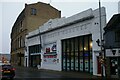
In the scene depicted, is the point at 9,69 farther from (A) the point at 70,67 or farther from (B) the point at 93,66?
(A) the point at 70,67

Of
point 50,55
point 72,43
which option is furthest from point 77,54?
point 50,55

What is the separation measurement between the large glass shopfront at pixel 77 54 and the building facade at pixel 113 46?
4854 millimetres

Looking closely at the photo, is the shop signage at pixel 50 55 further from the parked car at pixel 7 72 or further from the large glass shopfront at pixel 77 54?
the parked car at pixel 7 72

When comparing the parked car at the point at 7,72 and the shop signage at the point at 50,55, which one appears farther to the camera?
the shop signage at the point at 50,55

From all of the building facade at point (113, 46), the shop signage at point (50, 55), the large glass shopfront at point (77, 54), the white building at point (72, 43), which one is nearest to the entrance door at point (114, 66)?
the building facade at point (113, 46)

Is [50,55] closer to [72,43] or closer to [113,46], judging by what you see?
[72,43]

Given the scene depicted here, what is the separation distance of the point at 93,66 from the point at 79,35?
5.99 meters

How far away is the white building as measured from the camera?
33.0m

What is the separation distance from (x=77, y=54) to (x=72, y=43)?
243 centimetres

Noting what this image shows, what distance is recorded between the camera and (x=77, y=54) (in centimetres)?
3825

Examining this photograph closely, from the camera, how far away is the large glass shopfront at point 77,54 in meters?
35.2

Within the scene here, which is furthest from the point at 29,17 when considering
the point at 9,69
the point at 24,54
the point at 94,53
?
the point at 9,69

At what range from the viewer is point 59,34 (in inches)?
1725

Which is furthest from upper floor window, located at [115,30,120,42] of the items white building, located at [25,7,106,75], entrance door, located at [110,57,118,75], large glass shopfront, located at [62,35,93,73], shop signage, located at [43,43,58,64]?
shop signage, located at [43,43,58,64]
